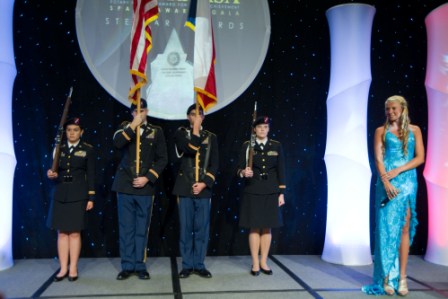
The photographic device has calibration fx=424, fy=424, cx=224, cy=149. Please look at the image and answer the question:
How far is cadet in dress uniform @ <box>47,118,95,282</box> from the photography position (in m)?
3.57

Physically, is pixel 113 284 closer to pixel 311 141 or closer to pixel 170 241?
pixel 170 241

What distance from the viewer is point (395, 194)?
330 cm

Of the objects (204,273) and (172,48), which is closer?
(204,273)

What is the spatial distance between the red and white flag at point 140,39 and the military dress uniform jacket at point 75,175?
656 millimetres

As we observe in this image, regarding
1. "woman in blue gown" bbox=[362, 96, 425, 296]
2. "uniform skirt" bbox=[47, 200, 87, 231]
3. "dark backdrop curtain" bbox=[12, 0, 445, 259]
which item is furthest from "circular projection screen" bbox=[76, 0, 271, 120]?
"woman in blue gown" bbox=[362, 96, 425, 296]

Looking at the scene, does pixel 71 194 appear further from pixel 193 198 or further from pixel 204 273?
pixel 204 273

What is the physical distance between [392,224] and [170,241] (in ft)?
7.44

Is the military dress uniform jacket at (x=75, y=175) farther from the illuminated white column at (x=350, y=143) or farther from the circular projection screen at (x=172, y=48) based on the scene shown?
the illuminated white column at (x=350, y=143)

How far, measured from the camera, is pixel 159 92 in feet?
14.6

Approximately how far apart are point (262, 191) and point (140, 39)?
1764 mm

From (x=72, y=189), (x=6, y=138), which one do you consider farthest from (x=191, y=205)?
(x=6, y=138)

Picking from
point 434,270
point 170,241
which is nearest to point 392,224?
point 434,270

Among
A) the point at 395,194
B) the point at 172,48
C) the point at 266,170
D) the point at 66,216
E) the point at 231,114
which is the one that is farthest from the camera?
the point at 231,114

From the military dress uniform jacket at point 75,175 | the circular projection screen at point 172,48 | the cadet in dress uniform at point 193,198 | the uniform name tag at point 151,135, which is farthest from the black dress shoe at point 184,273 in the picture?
the circular projection screen at point 172,48
